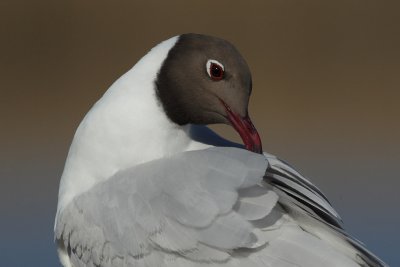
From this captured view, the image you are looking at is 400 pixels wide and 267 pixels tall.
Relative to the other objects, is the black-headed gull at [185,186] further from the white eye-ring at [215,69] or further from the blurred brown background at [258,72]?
the blurred brown background at [258,72]

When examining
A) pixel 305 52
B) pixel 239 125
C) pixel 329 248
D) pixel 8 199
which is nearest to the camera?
pixel 329 248

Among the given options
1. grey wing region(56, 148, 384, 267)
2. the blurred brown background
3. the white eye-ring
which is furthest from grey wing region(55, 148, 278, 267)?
the blurred brown background

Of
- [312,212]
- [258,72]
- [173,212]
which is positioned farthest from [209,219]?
[258,72]

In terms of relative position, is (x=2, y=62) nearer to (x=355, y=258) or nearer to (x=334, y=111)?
(x=334, y=111)

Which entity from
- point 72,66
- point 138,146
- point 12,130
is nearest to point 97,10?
point 72,66

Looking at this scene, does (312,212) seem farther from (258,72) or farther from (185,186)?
(258,72)
